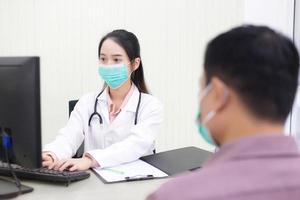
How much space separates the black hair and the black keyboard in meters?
0.76

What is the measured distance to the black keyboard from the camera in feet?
4.39

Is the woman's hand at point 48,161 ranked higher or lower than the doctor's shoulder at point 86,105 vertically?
lower

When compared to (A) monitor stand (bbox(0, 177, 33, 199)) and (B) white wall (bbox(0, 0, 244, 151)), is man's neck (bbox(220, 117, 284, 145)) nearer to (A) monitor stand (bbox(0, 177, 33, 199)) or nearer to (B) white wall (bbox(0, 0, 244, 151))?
(A) monitor stand (bbox(0, 177, 33, 199))

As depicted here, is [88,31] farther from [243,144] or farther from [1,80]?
[243,144]

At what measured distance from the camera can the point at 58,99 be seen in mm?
2898

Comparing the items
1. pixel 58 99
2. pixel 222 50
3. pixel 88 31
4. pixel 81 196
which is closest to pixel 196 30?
pixel 88 31

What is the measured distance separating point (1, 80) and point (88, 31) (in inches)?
68.4

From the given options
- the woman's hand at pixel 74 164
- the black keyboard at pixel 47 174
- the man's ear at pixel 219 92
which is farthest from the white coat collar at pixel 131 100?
the man's ear at pixel 219 92

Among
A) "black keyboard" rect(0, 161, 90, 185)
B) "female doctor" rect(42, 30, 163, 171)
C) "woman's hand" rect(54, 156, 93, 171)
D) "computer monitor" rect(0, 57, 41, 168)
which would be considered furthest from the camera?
"female doctor" rect(42, 30, 163, 171)

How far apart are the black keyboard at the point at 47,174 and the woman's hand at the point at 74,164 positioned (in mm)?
57

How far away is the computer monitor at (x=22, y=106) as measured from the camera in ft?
3.76

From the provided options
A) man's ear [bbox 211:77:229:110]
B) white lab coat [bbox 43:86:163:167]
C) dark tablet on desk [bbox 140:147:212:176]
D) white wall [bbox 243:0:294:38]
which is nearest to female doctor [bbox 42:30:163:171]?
white lab coat [bbox 43:86:163:167]

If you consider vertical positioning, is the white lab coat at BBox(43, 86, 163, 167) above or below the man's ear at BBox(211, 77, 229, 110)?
below

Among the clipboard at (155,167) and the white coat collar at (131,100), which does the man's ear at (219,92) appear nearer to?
the clipboard at (155,167)
